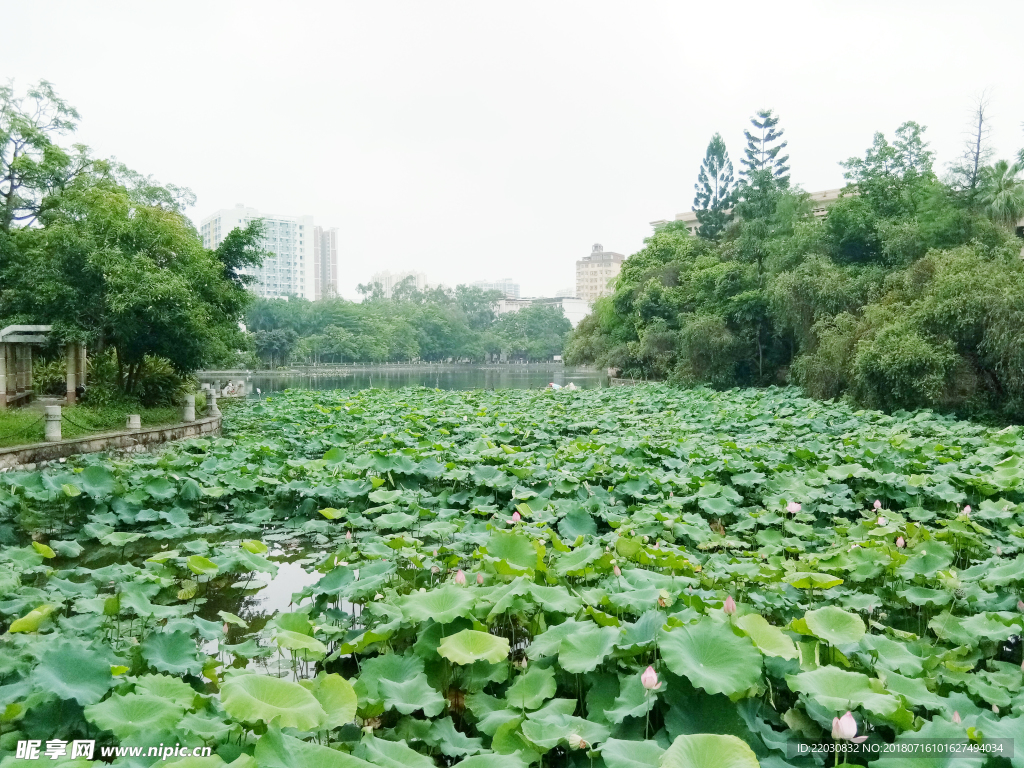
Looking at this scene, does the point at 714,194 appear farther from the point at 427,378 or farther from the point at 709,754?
→ the point at 709,754

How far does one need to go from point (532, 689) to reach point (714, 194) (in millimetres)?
33283

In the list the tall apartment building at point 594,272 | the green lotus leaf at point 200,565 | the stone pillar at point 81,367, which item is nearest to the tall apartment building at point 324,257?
the tall apartment building at point 594,272

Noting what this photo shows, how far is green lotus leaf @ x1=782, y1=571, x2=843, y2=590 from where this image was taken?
3041mm

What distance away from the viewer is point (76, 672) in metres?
2.21

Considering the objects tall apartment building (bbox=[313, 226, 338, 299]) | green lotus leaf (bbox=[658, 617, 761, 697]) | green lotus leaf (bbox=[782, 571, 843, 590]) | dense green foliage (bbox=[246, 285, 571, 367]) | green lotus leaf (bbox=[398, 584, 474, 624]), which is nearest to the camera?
green lotus leaf (bbox=[658, 617, 761, 697])

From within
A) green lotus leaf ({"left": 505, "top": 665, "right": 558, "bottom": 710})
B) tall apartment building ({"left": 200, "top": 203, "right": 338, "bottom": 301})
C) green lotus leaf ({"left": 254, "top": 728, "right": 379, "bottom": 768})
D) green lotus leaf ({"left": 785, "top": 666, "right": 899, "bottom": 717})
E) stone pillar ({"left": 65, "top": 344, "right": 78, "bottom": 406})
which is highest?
tall apartment building ({"left": 200, "top": 203, "right": 338, "bottom": 301})

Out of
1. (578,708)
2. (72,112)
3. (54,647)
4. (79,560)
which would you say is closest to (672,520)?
(578,708)

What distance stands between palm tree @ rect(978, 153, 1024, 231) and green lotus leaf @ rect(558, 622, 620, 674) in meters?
18.7

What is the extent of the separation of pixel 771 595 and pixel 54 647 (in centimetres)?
277

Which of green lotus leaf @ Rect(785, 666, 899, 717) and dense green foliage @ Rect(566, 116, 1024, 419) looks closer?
green lotus leaf @ Rect(785, 666, 899, 717)

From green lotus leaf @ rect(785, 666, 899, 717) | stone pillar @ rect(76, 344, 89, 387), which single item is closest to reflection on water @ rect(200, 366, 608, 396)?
stone pillar @ rect(76, 344, 89, 387)

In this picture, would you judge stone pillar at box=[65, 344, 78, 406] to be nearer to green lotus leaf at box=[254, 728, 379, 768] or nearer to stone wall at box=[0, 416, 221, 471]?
stone wall at box=[0, 416, 221, 471]

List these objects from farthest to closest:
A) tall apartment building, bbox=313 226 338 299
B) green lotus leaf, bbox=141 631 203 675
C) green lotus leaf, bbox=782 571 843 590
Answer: tall apartment building, bbox=313 226 338 299 < green lotus leaf, bbox=782 571 843 590 < green lotus leaf, bbox=141 631 203 675

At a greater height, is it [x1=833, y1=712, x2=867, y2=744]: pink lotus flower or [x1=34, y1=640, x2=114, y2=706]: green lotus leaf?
[x1=833, y1=712, x2=867, y2=744]: pink lotus flower
